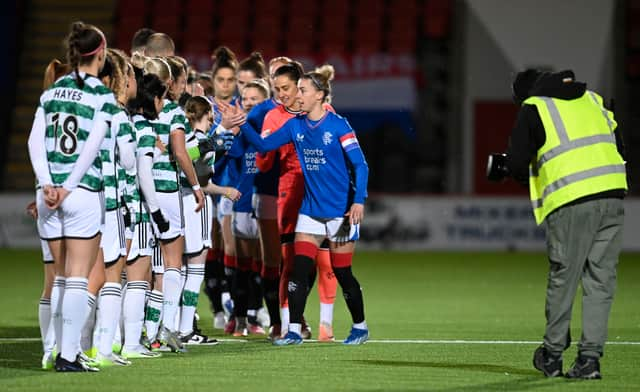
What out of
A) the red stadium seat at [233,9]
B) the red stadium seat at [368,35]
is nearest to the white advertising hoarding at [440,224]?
the red stadium seat at [368,35]

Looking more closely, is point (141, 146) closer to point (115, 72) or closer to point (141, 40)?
point (115, 72)

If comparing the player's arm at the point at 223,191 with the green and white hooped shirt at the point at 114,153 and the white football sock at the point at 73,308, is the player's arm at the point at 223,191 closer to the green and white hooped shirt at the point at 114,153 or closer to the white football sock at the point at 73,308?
the green and white hooped shirt at the point at 114,153

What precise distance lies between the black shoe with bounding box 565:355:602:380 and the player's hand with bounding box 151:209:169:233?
273 cm

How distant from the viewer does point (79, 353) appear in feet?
23.3

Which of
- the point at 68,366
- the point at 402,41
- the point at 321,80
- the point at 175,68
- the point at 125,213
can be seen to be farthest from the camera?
the point at 402,41

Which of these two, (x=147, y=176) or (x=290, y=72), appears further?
(x=290, y=72)

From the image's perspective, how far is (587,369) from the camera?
7.02 m

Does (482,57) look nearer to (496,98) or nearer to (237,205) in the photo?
(496,98)

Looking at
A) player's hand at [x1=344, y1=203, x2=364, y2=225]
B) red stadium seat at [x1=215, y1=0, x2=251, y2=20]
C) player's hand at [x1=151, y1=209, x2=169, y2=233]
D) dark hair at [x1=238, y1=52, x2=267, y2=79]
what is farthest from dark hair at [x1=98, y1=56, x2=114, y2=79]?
red stadium seat at [x1=215, y1=0, x2=251, y2=20]

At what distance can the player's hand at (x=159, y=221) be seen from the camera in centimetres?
777

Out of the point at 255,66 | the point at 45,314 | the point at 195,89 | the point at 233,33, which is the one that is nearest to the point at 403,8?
the point at 233,33

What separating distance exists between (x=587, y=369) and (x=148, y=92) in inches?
130

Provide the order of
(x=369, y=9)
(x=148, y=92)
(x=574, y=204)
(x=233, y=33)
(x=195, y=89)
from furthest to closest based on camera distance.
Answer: (x=369, y=9) < (x=233, y=33) < (x=195, y=89) < (x=148, y=92) < (x=574, y=204)

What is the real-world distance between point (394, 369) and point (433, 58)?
16743mm
